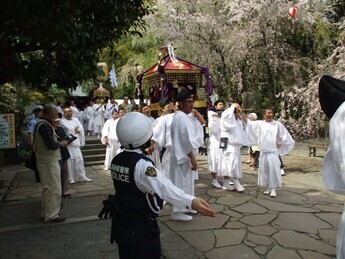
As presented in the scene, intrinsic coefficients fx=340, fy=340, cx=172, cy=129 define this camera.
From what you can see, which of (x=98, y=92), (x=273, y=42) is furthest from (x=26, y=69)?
(x=98, y=92)

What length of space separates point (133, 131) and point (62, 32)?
1727 mm

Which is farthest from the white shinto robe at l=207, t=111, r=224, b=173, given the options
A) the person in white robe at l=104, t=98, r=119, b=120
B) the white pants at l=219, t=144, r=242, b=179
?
the person in white robe at l=104, t=98, r=119, b=120

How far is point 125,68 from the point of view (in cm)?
2219

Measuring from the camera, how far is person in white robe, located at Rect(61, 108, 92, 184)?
8.38 m

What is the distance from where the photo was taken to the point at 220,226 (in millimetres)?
A: 5199

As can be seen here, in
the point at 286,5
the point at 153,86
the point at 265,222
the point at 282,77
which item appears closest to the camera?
the point at 265,222

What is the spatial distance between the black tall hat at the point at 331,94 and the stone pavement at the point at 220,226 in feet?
8.33

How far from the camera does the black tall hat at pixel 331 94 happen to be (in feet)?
7.13

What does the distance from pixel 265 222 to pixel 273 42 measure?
10221mm

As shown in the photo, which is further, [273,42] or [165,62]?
[273,42]

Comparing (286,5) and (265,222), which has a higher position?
(286,5)

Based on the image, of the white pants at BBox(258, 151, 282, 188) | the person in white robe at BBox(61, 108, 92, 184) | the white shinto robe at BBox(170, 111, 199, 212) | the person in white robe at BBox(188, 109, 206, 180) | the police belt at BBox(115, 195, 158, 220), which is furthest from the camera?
the person in white robe at BBox(61, 108, 92, 184)

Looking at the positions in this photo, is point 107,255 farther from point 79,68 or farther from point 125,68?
point 125,68

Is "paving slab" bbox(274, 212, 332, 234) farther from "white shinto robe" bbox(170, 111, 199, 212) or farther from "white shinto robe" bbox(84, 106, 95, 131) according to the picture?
"white shinto robe" bbox(84, 106, 95, 131)
